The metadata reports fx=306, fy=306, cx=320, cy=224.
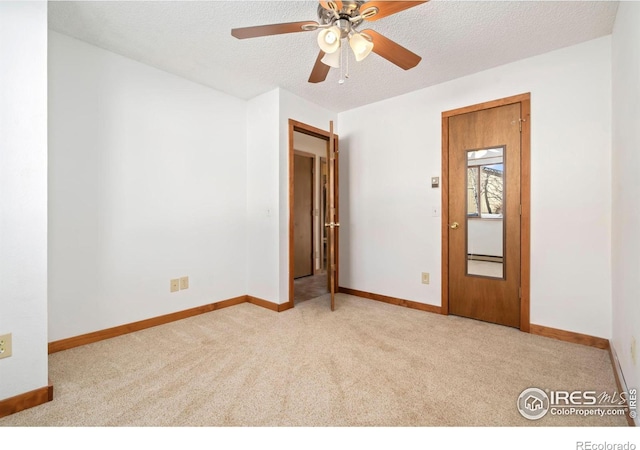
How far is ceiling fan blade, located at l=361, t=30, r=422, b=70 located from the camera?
1777 millimetres

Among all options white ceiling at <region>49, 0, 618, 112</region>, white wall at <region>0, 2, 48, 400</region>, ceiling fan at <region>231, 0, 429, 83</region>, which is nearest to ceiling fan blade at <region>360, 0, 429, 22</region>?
ceiling fan at <region>231, 0, 429, 83</region>

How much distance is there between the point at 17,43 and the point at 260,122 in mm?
2082

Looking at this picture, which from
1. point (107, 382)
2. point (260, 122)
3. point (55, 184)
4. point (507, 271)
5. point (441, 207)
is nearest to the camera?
point (107, 382)

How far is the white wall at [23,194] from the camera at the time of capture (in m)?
1.57

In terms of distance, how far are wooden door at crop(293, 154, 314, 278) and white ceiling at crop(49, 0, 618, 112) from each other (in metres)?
2.18

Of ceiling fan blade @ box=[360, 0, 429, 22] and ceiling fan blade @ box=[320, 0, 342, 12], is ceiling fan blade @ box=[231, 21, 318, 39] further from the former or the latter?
ceiling fan blade @ box=[360, 0, 429, 22]

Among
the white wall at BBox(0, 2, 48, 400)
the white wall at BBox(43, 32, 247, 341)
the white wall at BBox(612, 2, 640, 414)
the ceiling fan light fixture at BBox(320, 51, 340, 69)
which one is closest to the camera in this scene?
the white wall at BBox(612, 2, 640, 414)

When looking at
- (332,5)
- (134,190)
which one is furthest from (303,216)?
(332,5)

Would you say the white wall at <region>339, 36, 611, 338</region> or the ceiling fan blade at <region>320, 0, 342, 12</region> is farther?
the white wall at <region>339, 36, 611, 338</region>

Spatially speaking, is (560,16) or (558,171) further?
(558,171)

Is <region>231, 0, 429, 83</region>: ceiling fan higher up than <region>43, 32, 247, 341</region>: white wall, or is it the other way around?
<region>231, 0, 429, 83</region>: ceiling fan
